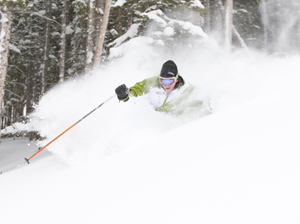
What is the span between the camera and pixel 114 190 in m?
2.47

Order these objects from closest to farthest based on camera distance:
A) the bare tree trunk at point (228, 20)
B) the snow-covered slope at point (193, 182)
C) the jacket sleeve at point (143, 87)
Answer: the snow-covered slope at point (193, 182) < the jacket sleeve at point (143, 87) < the bare tree trunk at point (228, 20)

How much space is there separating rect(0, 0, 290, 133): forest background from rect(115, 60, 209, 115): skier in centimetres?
461

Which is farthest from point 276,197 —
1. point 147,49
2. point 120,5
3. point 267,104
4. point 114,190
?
point 120,5

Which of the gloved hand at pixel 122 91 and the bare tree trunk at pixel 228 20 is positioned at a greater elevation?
the bare tree trunk at pixel 228 20

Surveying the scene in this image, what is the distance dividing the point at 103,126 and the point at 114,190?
9.70ft

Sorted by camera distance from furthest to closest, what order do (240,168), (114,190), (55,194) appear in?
(55,194) → (114,190) → (240,168)

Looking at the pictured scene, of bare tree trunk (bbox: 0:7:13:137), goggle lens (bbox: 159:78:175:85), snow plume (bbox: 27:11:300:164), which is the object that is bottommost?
snow plume (bbox: 27:11:300:164)

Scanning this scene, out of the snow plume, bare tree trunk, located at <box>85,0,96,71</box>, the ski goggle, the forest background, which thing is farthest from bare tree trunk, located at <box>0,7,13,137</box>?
the ski goggle

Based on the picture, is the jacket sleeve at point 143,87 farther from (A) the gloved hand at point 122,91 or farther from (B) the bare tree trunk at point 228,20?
(B) the bare tree trunk at point 228,20

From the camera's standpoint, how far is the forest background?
31.6 ft

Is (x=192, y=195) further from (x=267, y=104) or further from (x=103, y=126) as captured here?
(x=103, y=126)

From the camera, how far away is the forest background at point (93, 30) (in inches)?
379

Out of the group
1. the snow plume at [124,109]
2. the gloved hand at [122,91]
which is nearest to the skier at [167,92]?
the gloved hand at [122,91]

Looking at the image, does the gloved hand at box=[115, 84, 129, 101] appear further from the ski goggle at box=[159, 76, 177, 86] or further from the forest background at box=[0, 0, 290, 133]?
the forest background at box=[0, 0, 290, 133]
